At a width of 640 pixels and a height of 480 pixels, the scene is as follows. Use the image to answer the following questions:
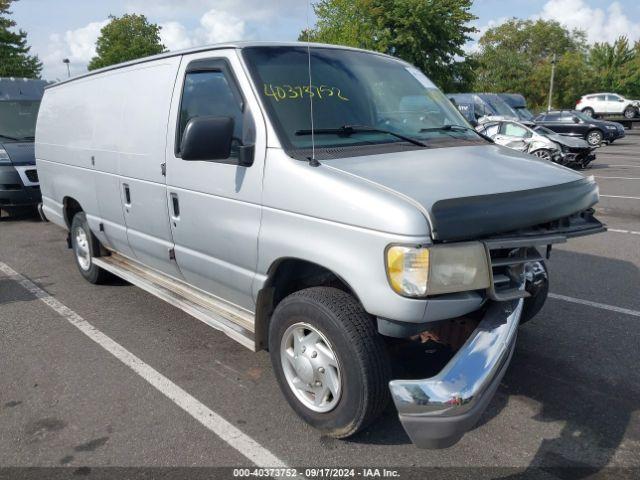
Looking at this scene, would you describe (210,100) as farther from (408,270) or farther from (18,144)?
(18,144)

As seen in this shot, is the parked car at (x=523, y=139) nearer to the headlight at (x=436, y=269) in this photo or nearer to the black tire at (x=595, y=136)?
the black tire at (x=595, y=136)

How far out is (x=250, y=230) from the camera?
3430mm

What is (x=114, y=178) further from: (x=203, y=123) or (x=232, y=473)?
(x=232, y=473)

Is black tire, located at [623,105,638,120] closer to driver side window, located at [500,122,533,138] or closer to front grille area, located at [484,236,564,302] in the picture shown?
driver side window, located at [500,122,533,138]

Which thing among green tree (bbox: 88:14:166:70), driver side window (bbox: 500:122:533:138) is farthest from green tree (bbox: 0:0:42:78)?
driver side window (bbox: 500:122:533:138)

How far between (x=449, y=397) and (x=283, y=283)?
129 cm

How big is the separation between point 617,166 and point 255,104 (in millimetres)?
17223

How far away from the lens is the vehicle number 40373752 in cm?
347

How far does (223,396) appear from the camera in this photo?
12.2 feet

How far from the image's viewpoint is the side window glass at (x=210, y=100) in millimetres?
3592

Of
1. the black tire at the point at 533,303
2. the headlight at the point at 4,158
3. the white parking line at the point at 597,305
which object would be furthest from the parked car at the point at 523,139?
the black tire at the point at 533,303

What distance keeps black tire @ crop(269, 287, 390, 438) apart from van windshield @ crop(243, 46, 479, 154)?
891 millimetres

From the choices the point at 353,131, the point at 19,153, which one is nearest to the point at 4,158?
the point at 19,153

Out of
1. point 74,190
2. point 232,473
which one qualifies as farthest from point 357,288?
point 74,190
